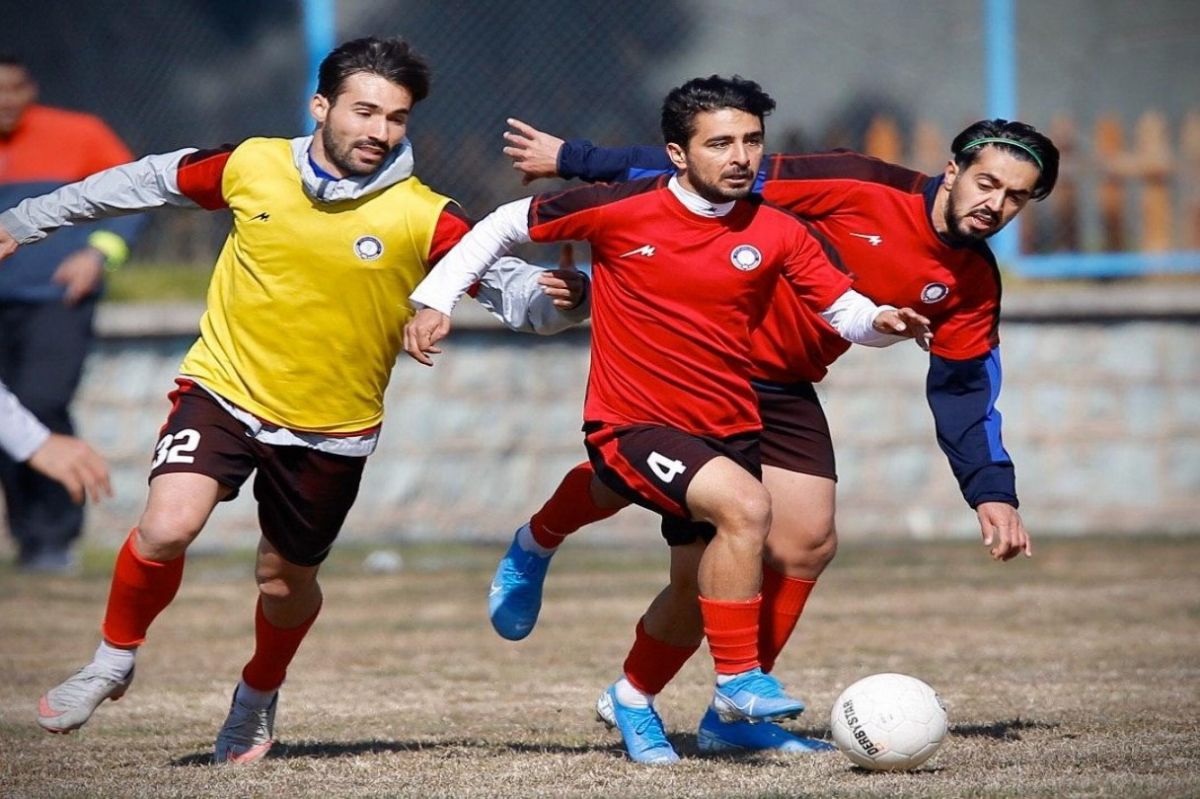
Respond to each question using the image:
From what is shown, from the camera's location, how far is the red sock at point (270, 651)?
5.85 m

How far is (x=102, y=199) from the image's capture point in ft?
18.4

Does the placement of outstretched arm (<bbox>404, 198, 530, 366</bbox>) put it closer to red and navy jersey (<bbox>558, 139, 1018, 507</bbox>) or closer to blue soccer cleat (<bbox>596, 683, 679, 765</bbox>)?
red and navy jersey (<bbox>558, 139, 1018, 507</bbox>)

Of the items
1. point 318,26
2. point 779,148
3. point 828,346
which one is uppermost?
point 318,26

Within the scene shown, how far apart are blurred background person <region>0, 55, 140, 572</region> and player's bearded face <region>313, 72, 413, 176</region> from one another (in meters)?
5.26

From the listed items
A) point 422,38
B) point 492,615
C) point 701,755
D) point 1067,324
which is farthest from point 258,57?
point 701,755

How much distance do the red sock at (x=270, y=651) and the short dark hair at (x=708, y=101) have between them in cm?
194

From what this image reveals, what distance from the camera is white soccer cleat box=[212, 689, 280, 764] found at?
5824mm

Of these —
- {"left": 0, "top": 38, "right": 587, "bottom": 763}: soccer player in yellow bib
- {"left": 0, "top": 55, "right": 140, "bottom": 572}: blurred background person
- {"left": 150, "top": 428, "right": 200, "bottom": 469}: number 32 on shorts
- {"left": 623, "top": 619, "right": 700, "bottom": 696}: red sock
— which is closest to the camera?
{"left": 150, "top": 428, "right": 200, "bottom": 469}: number 32 on shorts

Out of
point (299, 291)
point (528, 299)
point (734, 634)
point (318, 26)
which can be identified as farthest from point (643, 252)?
point (318, 26)

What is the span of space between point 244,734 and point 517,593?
3.36 feet

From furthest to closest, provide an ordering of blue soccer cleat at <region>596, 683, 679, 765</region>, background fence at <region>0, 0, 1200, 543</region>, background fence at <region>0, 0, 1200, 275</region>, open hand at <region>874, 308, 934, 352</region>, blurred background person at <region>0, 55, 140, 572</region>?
background fence at <region>0, 0, 1200, 275</region>
background fence at <region>0, 0, 1200, 543</region>
blurred background person at <region>0, 55, 140, 572</region>
blue soccer cleat at <region>596, 683, 679, 765</region>
open hand at <region>874, 308, 934, 352</region>

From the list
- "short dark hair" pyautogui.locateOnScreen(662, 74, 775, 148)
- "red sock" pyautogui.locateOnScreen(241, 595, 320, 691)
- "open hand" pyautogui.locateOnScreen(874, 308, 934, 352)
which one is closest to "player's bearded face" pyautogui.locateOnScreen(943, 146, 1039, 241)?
"open hand" pyautogui.locateOnScreen(874, 308, 934, 352)

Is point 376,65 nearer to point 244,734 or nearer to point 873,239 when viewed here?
point 873,239

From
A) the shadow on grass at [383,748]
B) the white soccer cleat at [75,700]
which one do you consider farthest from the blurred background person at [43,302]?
the white soccer cleat at [75,700]
